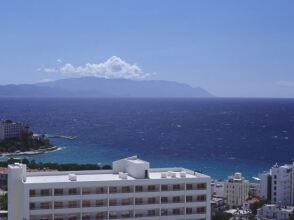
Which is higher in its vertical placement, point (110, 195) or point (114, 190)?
point (114, 190)

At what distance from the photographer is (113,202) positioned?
42.0 meters

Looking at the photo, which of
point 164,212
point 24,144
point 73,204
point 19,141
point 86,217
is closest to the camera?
point 73,204

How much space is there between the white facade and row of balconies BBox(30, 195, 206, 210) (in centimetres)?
2778

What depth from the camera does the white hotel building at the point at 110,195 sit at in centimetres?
4047

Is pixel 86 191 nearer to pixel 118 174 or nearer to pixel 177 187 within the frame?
pixel 118 174

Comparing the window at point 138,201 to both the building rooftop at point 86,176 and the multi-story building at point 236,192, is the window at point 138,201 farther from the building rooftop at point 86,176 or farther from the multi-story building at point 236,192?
the multi-story building at point 236,192

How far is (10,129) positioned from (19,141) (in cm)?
544

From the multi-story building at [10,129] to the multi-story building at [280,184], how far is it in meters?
90.8

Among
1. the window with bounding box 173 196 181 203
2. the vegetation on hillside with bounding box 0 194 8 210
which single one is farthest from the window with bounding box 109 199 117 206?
the vegetation on hillside with bounding box 0 194 8 210

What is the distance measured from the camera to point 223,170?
375ft

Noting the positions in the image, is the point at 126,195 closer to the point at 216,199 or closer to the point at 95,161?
the point at 216,199

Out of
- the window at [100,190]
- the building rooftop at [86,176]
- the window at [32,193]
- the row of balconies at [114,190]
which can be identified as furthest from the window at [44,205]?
the window at [100,190]

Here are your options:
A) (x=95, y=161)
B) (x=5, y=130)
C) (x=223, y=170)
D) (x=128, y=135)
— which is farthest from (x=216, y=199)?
(x=128, y=135)

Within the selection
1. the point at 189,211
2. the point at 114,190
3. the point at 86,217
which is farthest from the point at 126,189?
the point at 189,211
